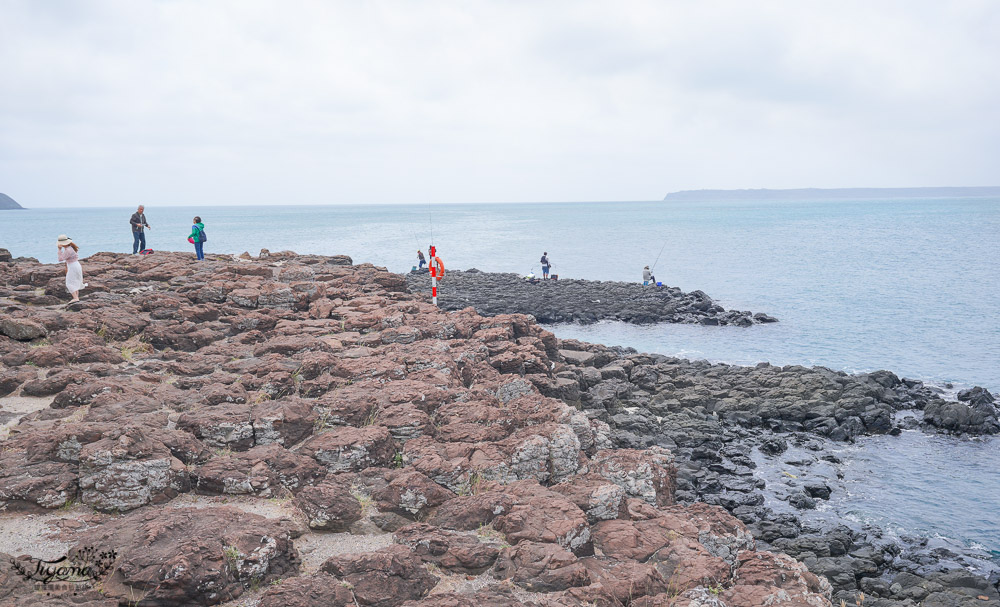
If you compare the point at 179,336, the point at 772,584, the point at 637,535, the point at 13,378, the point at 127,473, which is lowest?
the point at 772,584

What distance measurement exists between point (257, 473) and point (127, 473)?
1598 mm

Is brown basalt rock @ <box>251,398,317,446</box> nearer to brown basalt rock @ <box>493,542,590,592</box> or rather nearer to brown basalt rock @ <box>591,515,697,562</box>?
brown basalt rock @ <box>493,542,590,592</box>

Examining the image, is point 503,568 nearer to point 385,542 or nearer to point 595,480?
point 385,542

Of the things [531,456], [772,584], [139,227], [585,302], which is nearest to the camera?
[772,584]

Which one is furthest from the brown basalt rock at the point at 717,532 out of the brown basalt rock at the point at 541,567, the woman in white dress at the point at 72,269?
the woman in white dress at the point at 72,269

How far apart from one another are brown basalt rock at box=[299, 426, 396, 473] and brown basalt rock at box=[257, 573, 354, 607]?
9.10ft

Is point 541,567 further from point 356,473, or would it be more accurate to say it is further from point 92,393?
point 92,393

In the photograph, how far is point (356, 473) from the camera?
9.48 m

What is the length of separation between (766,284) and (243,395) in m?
50.5

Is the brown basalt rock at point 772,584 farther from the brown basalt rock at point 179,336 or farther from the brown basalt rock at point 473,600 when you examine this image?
the brown basalt rock at point 179,336

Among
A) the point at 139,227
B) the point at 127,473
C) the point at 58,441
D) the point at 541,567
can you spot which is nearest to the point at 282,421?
the point at 127,473

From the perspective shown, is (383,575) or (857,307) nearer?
(383,575)

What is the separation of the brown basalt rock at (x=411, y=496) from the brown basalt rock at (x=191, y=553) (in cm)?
148

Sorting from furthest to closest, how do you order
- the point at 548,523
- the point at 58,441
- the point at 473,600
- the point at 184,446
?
the point at 184,446 < the point at 58,441 < the point at 548,523 < the point at 473,600
